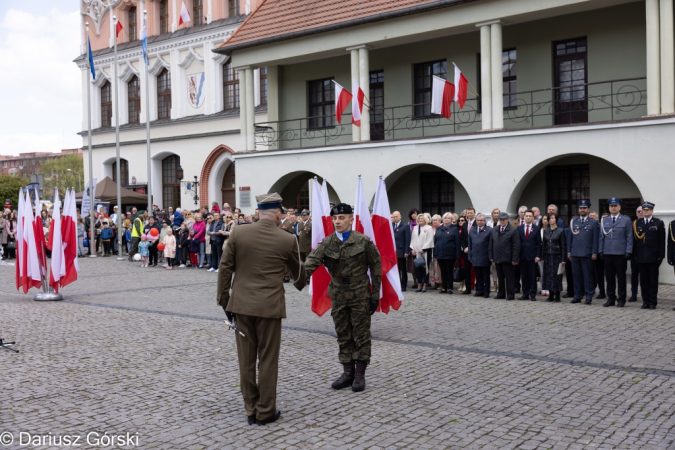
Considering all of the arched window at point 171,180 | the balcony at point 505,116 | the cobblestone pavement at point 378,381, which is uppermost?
the balcony at point 505,116

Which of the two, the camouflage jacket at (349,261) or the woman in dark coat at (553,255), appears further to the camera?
the woman in dark coat at (553,255)

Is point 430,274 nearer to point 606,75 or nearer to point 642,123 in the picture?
point 642,123

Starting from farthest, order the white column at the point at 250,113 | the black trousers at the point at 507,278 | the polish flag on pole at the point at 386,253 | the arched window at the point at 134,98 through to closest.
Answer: the arched window at the point at 134,98, the white column at the point at 250,113, the black trousers at the point at 507,278, the polish flag on pole at the point at 386,253

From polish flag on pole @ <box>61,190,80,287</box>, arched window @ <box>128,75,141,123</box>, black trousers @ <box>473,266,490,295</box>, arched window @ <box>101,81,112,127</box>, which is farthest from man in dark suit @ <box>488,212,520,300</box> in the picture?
Result: arched window @ <box>101,81,112,127</box>

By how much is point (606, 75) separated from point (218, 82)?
2091 cm

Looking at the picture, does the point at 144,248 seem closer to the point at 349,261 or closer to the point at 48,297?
the point at 48,297

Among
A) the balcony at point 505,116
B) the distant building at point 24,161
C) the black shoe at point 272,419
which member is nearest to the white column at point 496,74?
the balcony at point 505,116

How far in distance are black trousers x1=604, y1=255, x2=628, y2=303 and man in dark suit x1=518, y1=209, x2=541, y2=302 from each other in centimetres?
138

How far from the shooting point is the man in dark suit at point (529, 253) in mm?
14734

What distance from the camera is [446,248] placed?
52.3 ft

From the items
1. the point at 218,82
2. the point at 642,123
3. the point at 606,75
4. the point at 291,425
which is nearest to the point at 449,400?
the point at 291,425

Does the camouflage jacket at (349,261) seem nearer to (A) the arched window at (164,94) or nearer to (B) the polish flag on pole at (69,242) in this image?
(B) the polish flag on pole at (69,242)

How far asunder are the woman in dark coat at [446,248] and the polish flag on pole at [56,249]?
8.07 meters

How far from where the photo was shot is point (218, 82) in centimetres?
3591
